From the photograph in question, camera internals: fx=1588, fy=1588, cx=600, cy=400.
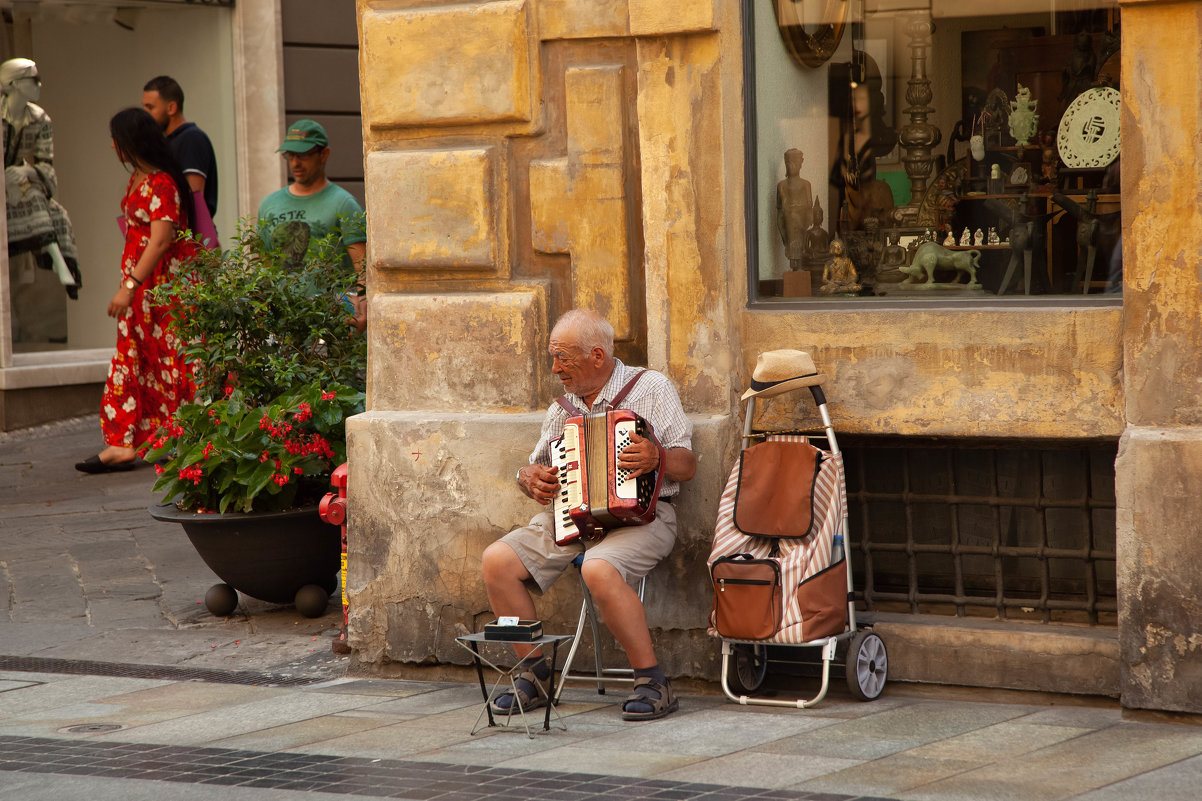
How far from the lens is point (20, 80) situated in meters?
11.8

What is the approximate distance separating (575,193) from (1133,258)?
193cm

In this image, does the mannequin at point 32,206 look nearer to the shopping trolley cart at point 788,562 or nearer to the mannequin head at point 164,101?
the mannequin head at point 164,101

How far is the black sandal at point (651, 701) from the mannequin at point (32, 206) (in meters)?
7.85

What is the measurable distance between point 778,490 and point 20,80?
337 inches

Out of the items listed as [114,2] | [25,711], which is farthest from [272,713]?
[114,2]

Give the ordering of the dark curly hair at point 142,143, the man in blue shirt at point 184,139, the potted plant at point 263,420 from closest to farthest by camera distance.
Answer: the potted plant at point 263,420, the dark curly hair at point 142,143, the man in blue shirt at point 184,139

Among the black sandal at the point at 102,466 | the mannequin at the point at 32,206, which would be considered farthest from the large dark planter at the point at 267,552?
the mannequin at the point at 32,206

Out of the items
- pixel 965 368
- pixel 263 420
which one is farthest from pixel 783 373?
pixel 263 420

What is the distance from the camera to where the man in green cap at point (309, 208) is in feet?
24.4

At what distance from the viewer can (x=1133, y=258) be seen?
4.97 m

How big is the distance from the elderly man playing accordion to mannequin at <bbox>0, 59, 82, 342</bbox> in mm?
7396

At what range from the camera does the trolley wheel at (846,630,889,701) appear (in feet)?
17.0

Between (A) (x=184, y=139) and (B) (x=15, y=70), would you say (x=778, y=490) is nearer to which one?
(A) (x=184, y=139)

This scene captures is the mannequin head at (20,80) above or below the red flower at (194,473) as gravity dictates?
above
